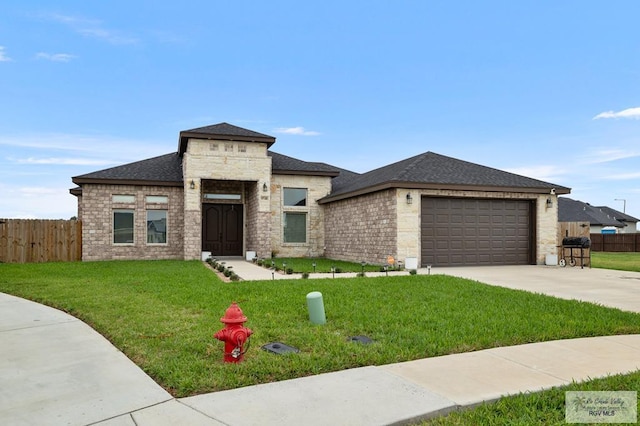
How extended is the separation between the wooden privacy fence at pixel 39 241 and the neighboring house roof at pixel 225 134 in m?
6.15

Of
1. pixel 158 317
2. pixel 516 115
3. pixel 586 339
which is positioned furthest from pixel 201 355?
pixel 516 115

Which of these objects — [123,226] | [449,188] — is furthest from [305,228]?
[449,188]

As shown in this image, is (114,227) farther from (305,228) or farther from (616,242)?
(616,242)

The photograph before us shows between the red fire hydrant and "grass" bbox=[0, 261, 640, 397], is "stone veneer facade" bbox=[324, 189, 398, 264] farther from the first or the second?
the red fire hydrant

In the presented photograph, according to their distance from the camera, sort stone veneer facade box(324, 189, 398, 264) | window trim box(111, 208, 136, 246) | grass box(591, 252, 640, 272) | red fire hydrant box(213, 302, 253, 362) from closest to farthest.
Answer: red fire hydrant box(213, 302, 253, 362) → stone veneer facade box(324, 189, 398, 264) → grass box(591, 252, 640, 272) → window trim box(111, 208, 136, 246)

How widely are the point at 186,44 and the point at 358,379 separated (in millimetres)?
14903

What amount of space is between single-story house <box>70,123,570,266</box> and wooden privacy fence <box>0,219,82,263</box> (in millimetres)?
669

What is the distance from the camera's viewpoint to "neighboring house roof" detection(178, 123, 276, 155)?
63.6ft

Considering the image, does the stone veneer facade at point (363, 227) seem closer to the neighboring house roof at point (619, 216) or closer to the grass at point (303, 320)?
the grass at point (303, 320)

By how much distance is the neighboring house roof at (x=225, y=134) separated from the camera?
763 inches

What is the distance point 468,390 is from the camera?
3.96 metres

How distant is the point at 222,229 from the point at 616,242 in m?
29.8

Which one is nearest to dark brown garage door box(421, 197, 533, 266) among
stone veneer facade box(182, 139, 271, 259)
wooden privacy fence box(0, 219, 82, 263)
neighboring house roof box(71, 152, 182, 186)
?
stone veneer facade box(182, 139, 271, 259)

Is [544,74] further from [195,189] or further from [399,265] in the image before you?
[195,189]
